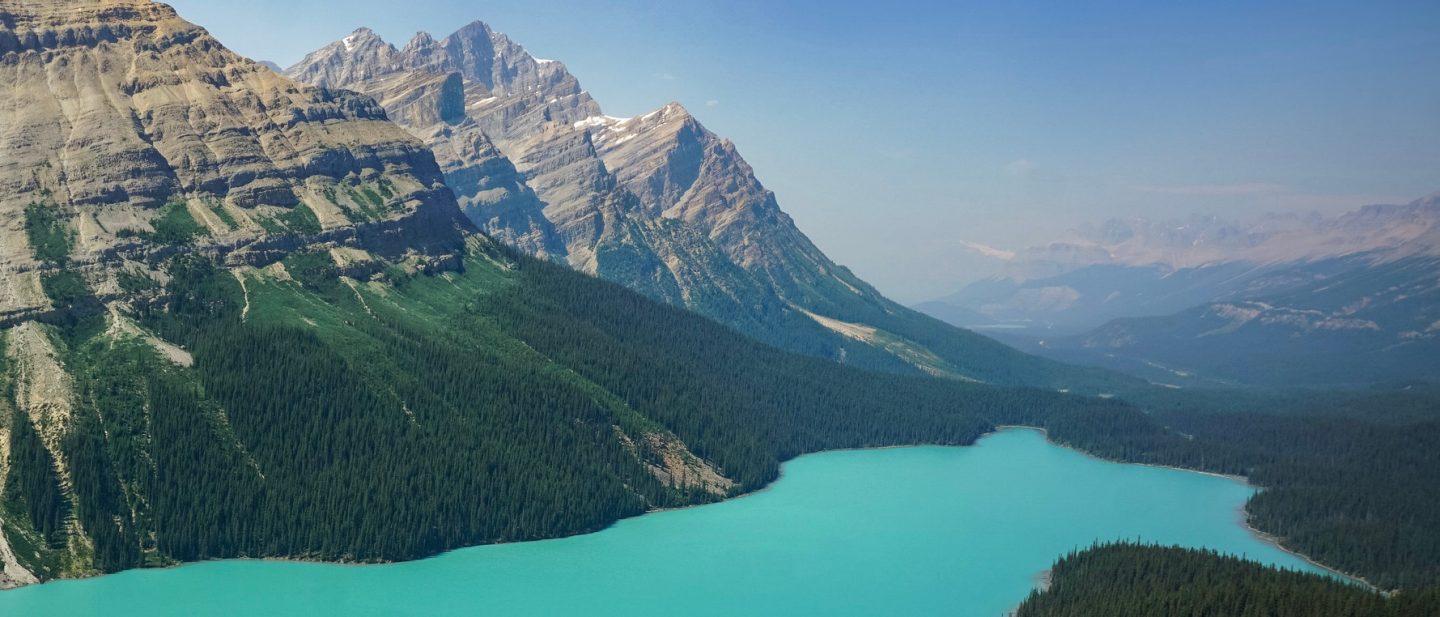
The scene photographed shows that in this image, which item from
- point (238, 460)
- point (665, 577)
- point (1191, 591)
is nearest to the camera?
point (1191, 591)

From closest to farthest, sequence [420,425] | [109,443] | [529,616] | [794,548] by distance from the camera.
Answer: [529,616], [109,443], [794,548], [420,425]

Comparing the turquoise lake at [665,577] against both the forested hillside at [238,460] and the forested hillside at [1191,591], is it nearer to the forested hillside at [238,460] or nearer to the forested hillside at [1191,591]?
the forested hillside at [238,460]

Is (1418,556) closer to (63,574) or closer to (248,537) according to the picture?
(248,537)

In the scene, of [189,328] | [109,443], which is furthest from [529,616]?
[189,328]

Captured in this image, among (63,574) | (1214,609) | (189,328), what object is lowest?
(63,574)

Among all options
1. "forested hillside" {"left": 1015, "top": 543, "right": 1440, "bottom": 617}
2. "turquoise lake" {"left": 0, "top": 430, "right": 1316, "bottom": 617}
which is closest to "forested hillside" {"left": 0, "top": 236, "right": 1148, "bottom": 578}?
"turquoise lake" {"left": 0, "top": 430, "right": 1316, "bottom": 617}

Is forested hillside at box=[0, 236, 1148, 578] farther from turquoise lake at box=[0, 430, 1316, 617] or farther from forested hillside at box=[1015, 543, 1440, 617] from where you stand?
forested hillside at box=[1015, 543, 1440, 617]

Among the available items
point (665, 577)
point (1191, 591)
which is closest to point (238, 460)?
point (665, 577)

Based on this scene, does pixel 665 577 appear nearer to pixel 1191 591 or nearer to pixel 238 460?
pixel 238 460

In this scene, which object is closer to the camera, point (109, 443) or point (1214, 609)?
point (1214, 609)
